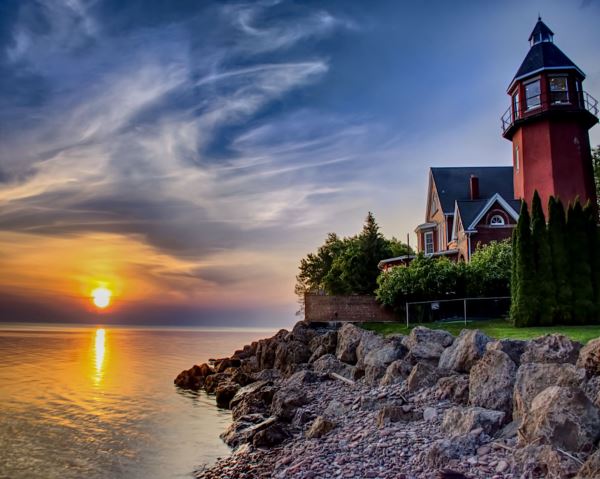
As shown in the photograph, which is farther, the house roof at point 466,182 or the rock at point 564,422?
the house roof at point 466,182

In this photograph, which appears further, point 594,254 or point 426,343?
point 594,254

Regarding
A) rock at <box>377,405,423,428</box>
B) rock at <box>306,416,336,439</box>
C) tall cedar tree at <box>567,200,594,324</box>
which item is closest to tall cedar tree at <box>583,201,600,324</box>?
tall cedar tree at <box>567,200,594,324</box>

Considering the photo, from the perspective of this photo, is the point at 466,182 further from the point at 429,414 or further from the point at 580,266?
the point at 429,414

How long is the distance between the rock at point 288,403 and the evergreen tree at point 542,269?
538 inches

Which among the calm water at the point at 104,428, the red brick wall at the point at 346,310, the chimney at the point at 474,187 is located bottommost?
the calm water at the point at 104,428

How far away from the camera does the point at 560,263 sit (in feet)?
76.0

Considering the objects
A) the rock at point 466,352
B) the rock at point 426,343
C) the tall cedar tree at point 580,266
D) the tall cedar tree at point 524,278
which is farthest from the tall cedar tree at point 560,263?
the rock at point 466,352

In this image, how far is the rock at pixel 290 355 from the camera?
69.7 feet

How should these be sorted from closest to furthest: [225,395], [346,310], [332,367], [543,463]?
[543,463] < [332,367] < [225,395] < [346,310]

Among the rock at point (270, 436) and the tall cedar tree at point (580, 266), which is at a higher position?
the tall cedar tree at point (580, 266)

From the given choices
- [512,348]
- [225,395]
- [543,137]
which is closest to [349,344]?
[225,395]

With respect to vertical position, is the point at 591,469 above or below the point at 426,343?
below

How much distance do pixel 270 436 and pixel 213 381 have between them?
12985 mm

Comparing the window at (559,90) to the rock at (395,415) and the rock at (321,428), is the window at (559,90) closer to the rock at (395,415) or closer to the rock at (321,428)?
the rock at (395,415)
